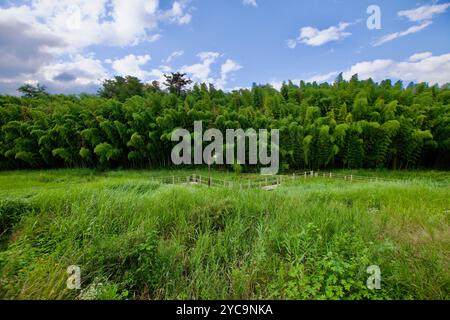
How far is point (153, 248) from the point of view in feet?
6.01

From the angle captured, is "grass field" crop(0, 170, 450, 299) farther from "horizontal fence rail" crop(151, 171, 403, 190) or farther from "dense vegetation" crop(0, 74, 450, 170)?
"dense vegetation" crop(0, 74, 450, 170)

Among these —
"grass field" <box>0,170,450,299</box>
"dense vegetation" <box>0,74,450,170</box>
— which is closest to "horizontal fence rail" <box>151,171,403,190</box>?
"dense vegetation" <box>0,74,450,170</box>

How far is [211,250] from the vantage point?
2.00m

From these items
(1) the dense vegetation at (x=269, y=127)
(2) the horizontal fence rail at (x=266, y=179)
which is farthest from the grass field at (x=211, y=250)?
(1) the dense vegetation at (x=269, y=127)

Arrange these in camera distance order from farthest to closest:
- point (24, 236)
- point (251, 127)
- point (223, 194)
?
1. point (251, 127)
2. point (223, 194)
3. point (24, 236)

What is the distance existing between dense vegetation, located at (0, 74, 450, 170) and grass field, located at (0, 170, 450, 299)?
40.4 ft

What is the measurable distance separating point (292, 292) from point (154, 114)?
16690mm

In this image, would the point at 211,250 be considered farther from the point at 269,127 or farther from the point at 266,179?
the point at 269,127

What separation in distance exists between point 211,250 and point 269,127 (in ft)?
46.2

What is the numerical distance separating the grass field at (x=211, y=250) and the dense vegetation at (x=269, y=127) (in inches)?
485

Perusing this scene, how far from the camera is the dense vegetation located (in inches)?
569

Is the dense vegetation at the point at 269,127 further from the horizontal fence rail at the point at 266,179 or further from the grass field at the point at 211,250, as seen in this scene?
the grass field at the point at 211,250
